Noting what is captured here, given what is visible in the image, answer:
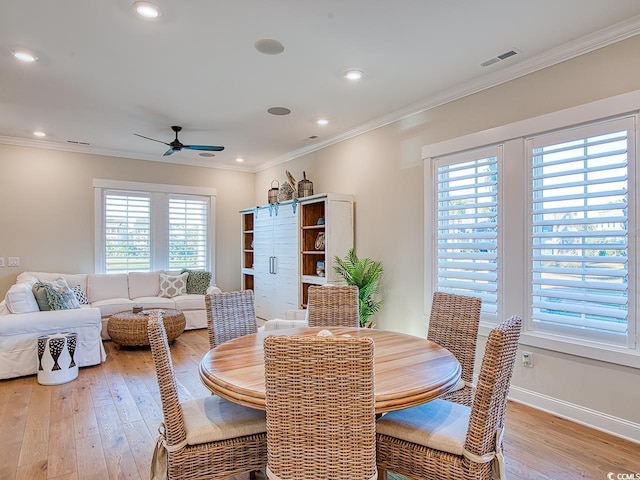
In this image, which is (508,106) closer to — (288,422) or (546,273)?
(546,273)

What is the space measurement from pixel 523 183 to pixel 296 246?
302 cm

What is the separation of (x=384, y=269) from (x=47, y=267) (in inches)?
190

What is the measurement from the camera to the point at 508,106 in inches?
129

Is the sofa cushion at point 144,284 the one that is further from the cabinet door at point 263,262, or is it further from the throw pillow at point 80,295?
the cabinet door at point 263,262

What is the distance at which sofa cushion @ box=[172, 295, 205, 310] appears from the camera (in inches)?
229

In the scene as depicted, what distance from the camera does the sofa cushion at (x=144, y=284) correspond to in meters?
5.96

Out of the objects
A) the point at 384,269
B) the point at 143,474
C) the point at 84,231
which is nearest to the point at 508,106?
the point at 384,269

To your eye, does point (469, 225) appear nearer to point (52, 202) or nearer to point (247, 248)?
point (247, 248)

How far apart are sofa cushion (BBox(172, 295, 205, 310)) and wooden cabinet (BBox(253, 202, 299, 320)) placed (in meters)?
0.93

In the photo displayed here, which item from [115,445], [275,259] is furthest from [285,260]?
[115,445]

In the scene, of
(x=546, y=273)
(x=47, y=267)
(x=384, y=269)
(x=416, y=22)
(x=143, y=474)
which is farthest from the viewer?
(x=47, y=267)

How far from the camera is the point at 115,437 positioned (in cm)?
269

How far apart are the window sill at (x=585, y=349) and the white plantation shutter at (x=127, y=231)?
5.61 metres

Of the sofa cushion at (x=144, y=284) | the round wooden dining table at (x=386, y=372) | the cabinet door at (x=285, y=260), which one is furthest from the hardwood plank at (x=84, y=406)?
the cabinet door at (x=285, y=260)
